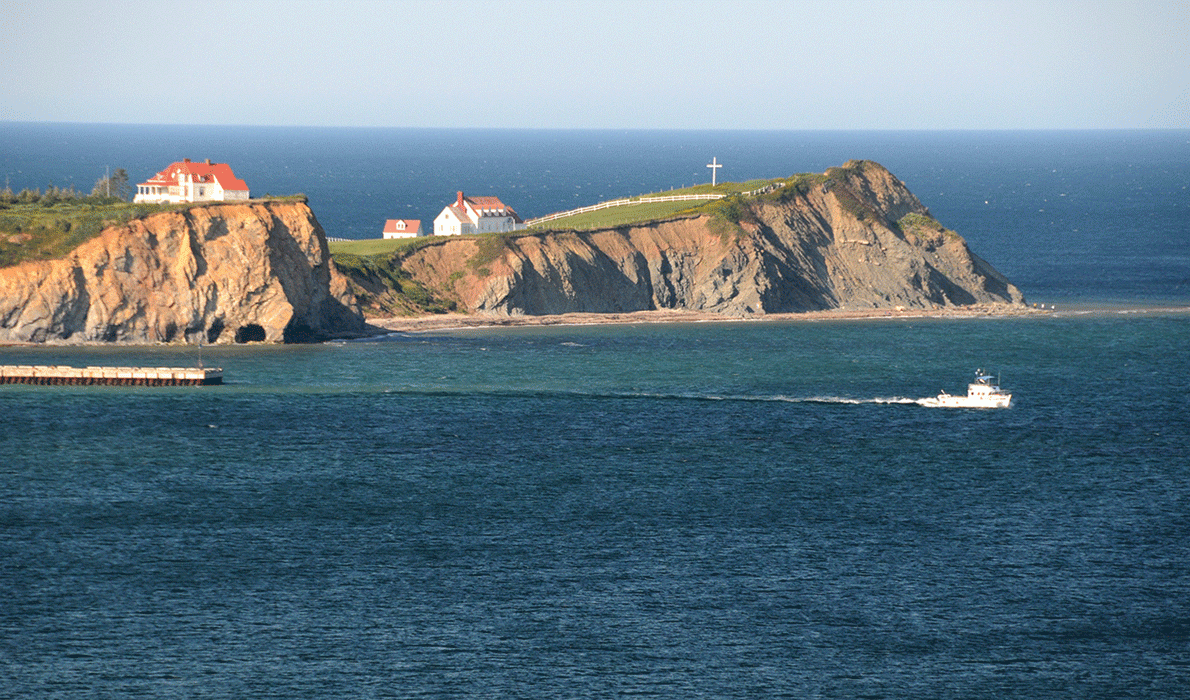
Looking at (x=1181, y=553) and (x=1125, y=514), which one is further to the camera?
(x=1125, y=514)

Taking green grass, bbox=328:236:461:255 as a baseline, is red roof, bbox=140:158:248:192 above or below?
above

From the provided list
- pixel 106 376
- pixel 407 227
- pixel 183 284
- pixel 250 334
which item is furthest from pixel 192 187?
pixel 106 376

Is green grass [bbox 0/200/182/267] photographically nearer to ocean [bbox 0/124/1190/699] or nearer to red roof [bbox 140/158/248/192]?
ocean [bbox 0/124/1190/699]

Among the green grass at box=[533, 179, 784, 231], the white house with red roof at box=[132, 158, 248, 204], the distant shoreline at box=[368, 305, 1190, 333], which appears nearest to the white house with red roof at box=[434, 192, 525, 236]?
the green grass at box=[533, 179, 784, 231]

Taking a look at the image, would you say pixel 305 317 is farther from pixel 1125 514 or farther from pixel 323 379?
pixel 1125 514

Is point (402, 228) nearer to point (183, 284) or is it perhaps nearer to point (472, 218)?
point (472, 218)

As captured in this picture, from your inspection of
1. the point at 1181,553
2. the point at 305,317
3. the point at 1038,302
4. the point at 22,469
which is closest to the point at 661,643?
the point at 1181,553
